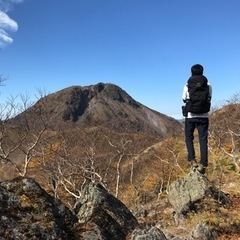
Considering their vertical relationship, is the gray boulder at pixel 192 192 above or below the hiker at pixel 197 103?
below

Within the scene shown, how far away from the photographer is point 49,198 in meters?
5.73

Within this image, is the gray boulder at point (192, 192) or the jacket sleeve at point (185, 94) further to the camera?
the gray boulder at point (192, 192)

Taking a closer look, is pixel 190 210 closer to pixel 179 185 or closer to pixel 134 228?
pixel 179 185

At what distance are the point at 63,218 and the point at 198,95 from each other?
434 centimetres

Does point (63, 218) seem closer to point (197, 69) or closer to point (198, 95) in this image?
point (198, 95)

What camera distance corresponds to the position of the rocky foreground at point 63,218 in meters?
4.89

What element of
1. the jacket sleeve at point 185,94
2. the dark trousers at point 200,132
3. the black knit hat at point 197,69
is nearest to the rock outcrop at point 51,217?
the dark trousers at point 200,132

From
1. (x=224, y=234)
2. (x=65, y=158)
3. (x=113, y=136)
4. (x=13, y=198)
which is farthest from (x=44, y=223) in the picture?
(x=113, y=136)

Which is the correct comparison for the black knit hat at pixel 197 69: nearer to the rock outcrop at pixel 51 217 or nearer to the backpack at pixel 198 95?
the backpack at pixel 198 95

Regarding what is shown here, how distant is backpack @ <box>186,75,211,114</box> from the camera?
805cm

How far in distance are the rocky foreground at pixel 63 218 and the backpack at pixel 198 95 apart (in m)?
2.71

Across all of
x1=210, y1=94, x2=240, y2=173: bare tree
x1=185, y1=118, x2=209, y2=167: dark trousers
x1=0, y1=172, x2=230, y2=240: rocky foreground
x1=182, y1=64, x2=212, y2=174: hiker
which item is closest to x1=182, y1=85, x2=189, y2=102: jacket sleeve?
x1=182, y1=64, x2=212, y2=174: hiker

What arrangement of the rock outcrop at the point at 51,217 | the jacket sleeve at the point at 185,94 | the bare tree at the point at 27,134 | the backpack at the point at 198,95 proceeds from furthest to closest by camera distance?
the bare tree at the point at 27,134, the jacket sleeve at the point at 185,94, the backpack at the point at 198,95, the rock outcrop at the point at 51,217

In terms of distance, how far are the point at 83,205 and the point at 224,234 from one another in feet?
10.9
